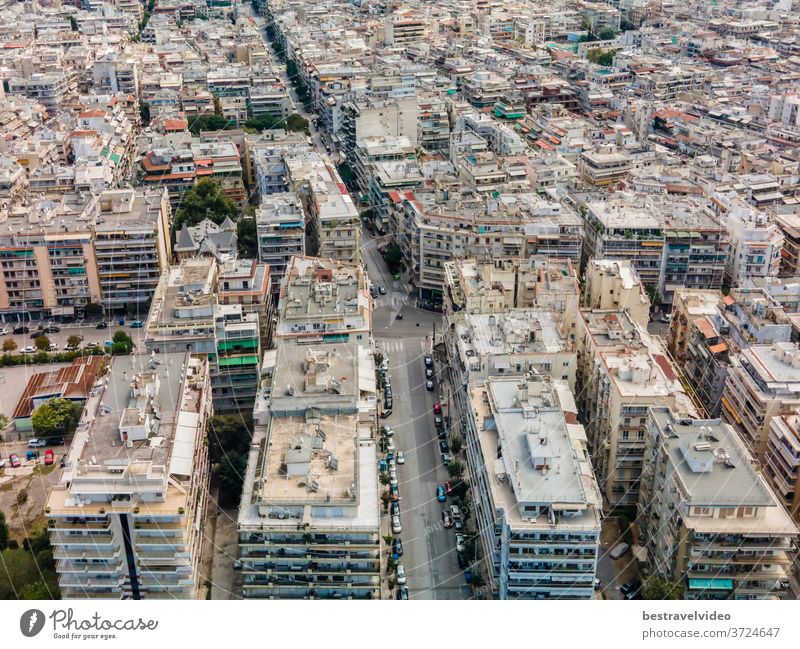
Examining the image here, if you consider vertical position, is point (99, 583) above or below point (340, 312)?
below

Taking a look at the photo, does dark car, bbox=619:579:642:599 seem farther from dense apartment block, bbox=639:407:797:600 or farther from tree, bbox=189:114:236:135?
tree, bbox=189:114:236:135

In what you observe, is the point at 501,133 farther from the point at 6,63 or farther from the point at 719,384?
the point at 6,63

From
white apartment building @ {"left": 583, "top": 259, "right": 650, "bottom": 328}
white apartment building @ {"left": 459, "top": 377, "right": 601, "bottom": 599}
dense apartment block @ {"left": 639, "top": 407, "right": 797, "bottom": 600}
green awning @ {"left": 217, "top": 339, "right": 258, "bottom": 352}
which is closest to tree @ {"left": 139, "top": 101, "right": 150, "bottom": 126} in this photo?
green awning @ {"left": 217, "top": 339, "right": 258, "bottom": 352}

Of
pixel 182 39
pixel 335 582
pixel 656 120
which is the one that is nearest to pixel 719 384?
pixel 335 582

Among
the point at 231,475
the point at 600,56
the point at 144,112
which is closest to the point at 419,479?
the point at 231,475

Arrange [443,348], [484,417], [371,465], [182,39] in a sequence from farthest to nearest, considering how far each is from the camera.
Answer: [182,39]
[443,348]
[484,417]
[371,465]

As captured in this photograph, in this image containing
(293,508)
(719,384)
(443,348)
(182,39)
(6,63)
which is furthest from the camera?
(182,39)

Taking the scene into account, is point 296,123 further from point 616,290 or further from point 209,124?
point 616,290
